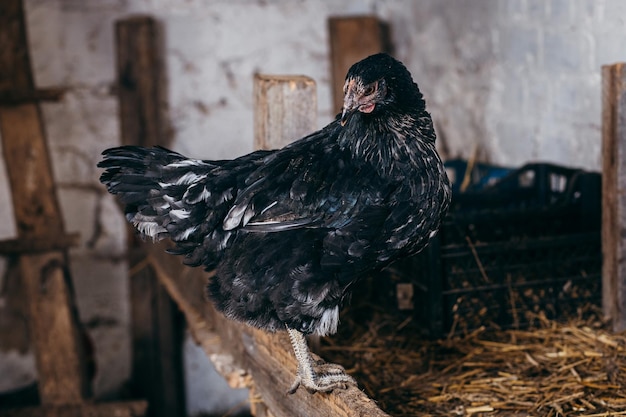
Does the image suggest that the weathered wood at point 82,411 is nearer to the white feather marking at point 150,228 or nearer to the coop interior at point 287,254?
the coop interior at point 287,254

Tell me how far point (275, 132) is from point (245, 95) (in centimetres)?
198

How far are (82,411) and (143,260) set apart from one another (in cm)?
108

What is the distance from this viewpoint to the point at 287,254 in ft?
6.41

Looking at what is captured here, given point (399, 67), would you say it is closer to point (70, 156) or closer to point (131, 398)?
point (70, 156)

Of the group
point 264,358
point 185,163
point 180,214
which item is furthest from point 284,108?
point 264,358

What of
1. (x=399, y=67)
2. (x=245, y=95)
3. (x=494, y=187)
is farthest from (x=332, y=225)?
(x=245, y=95)

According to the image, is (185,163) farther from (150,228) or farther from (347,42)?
(347,42)

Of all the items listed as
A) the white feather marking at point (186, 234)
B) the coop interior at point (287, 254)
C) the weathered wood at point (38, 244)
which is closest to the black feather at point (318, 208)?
the white feather marking at point (186, 234)

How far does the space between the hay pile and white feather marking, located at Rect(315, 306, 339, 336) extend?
34cm

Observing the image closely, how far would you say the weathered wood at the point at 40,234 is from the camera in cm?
343

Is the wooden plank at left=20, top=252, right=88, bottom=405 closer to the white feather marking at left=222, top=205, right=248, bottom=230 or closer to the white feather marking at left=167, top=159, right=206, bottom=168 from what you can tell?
the white feather marking at left=167, top=159, right=206, bottom=168

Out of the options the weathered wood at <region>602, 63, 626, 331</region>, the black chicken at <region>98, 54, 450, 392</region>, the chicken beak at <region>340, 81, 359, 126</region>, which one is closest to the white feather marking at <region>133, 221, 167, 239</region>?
the black chicken at <region>98, 54, 450, 392</region>

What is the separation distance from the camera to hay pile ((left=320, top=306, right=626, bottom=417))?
2.16 meters

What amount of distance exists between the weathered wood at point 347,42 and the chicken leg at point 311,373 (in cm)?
244
